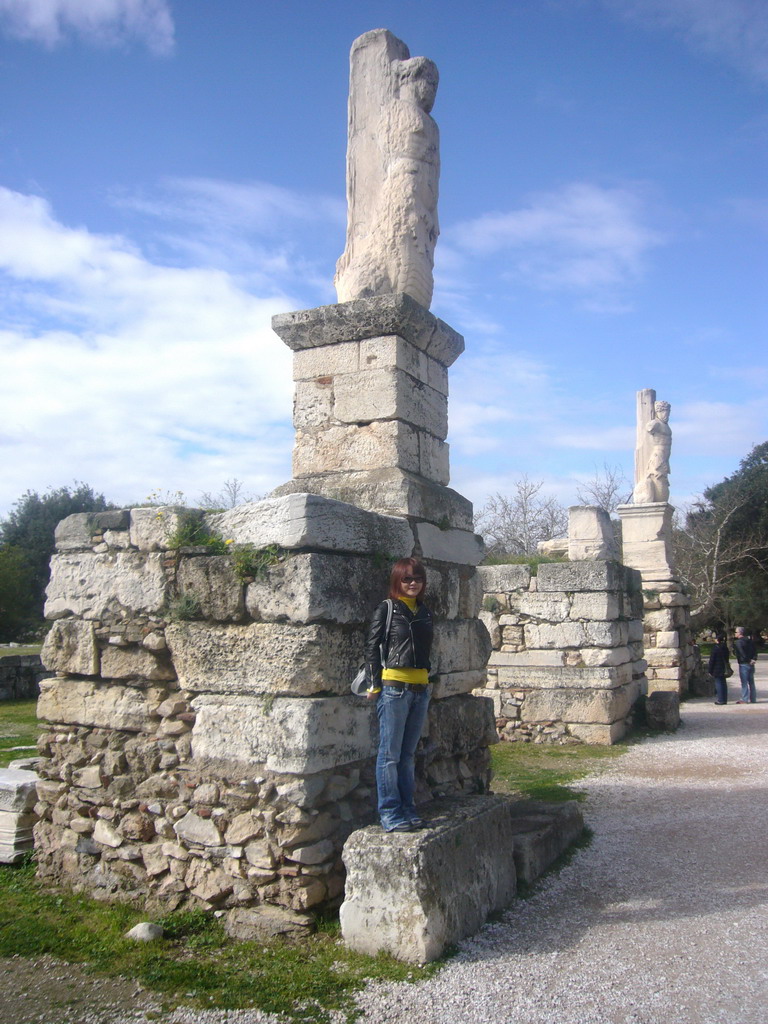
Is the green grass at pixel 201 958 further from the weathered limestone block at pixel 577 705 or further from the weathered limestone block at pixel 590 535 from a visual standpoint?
the weathered limestone block at pixel 590 535

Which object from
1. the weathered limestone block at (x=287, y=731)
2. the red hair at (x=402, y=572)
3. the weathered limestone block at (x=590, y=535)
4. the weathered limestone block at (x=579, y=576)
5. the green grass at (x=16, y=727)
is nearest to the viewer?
the weathered limestone block at (x=287, y=731)

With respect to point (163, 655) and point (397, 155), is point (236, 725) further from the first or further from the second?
point (397, 155)

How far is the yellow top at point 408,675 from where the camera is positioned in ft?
13.5

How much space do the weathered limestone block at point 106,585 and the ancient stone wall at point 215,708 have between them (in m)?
0.01

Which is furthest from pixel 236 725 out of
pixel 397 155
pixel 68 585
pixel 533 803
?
pixel 397 155

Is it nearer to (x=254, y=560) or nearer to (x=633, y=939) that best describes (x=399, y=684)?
(x=254, y=560)

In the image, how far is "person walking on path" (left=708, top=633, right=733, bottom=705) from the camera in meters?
14.3

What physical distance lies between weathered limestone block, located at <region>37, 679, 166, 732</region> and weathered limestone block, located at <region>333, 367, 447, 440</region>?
2140 millimetres

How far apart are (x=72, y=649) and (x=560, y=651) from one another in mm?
6919

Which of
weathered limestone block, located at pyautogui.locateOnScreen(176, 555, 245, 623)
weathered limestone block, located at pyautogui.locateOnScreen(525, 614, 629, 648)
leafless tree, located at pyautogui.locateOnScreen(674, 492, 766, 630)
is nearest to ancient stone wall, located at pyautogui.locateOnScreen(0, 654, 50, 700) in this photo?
weathered limestone block, located at pyautogui.locateOnScreen(525, 614, 629, 648)

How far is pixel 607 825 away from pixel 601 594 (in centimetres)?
441

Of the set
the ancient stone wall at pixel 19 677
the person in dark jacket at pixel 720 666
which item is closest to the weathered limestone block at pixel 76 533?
the ancient stone wall at pixel 19 677

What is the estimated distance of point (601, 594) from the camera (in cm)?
1029

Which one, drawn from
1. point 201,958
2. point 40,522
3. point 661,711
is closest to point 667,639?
point 661,711
